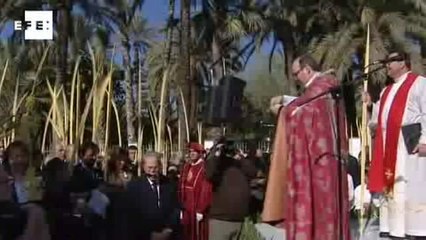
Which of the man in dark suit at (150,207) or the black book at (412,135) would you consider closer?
the black book at (412,135)

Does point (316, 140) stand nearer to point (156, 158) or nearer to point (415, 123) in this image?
point (415, 123)

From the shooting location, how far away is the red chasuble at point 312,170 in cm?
571

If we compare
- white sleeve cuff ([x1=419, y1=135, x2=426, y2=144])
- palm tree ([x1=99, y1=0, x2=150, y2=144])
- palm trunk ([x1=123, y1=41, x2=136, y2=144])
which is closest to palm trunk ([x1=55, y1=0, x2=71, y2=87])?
palm trunk ([x1=123, y1=41, x2=136, y2=144])

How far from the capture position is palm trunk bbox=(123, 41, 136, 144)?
2495 cm

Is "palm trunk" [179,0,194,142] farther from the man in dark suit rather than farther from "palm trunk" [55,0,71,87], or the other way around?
the man in dark suit

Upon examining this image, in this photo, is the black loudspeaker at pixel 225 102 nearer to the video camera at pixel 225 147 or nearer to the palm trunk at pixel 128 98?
the video camera at pixel 225 147

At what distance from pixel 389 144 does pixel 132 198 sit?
3290mm

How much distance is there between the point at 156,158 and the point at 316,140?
11.0 ft

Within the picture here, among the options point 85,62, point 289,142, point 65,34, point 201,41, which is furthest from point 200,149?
point 201,41

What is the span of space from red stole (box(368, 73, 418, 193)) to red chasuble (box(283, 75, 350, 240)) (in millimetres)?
424

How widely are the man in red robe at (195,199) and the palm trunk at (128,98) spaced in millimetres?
12997

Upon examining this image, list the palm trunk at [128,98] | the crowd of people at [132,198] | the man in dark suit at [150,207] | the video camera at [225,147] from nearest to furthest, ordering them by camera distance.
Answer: the crowd of people at [132,198] < the man in dark suit at [150,207] < the video camera at [225,147] < the palm trunk at [128,98]

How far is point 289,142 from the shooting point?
18.9ft

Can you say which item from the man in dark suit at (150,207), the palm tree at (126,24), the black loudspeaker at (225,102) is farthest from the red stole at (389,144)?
the palm tree at (126,24)
